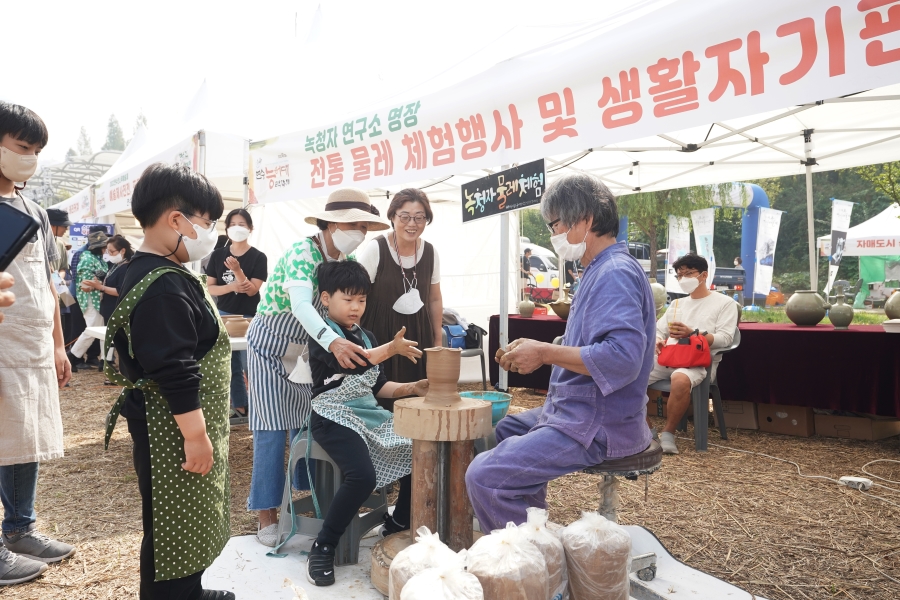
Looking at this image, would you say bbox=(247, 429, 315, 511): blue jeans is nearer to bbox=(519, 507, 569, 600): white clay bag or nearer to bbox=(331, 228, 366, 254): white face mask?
bbox=(331, 228, 366, 254): white face mask

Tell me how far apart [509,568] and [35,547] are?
8.12 ft

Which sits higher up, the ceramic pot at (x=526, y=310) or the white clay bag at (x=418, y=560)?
the ceramic pot at (x=526, y=310)

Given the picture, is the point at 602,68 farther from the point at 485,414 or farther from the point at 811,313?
the point at 811,313

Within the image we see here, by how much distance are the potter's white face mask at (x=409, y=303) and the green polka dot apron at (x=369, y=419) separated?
0.46m

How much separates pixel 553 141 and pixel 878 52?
5.13 ft

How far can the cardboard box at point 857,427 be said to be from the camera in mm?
4910

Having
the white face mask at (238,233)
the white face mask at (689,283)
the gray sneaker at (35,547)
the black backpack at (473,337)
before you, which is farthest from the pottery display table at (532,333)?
the gray sneaker at (35,547)

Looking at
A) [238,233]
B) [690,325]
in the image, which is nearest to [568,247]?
[690,325]

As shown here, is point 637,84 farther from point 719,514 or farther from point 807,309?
point 807,309

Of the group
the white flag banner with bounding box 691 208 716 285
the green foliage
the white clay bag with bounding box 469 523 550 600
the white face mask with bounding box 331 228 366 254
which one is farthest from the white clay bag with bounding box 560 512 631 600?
the green foliage

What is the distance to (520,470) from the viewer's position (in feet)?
6.51

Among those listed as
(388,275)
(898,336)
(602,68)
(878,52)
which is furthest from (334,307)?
(898,336)

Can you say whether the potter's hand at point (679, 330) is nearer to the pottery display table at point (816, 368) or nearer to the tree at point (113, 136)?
the pottery display table at point (816, 368)

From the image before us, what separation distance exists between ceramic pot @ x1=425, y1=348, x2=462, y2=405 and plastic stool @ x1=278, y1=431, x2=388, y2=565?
58 cm
